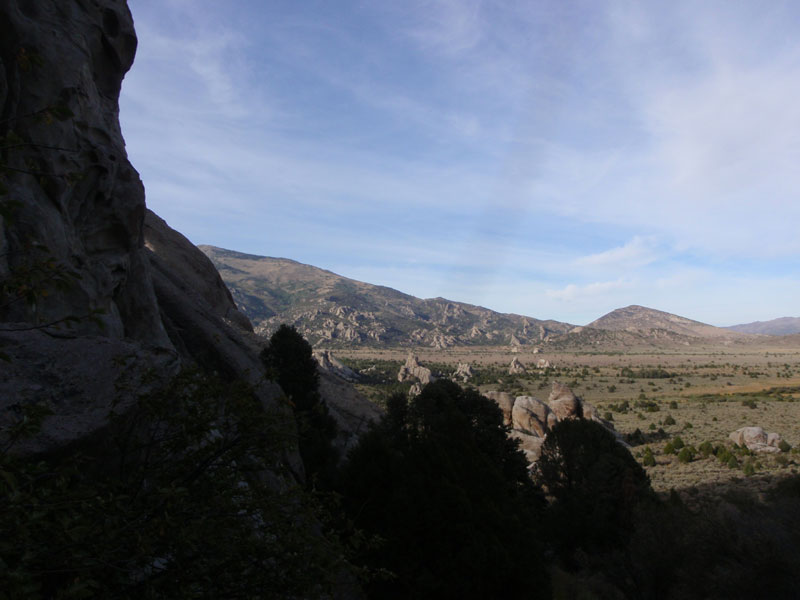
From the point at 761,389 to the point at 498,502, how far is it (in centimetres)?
9637

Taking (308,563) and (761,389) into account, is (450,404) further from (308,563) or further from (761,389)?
(761,389)

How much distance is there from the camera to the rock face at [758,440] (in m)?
42.1

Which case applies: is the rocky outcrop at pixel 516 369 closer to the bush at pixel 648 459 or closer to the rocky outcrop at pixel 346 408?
the bush at pixel 648 459

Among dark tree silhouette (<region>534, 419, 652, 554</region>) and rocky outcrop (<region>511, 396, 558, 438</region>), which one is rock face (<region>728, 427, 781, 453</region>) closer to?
rocky outcrop (<region>511, 396, 558, 438</region>)

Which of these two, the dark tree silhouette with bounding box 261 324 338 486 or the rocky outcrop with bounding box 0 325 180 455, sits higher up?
the rocky outcrop with bounding box 0 325 180 455

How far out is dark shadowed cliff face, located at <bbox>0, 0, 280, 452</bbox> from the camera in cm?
677

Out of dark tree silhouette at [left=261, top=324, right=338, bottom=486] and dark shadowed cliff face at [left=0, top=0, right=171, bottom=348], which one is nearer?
dark shadowed cliff face at [left=0, top=0, right=171, bottom=348]

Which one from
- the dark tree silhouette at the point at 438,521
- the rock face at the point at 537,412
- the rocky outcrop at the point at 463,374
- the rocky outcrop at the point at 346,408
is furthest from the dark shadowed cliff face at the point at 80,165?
the rocky outcrop at the point at 463,374

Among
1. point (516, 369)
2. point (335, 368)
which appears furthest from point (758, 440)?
point (516, 369)

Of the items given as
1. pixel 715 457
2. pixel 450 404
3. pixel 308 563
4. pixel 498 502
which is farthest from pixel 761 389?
pixel 308 563

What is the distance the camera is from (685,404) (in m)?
74.1

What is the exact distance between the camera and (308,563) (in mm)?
5293

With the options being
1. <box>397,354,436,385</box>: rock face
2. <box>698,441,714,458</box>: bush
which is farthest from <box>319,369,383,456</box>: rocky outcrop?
<box>397,354,436,385</box>: rock face

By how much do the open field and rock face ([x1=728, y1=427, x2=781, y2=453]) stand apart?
1183 millimetres
